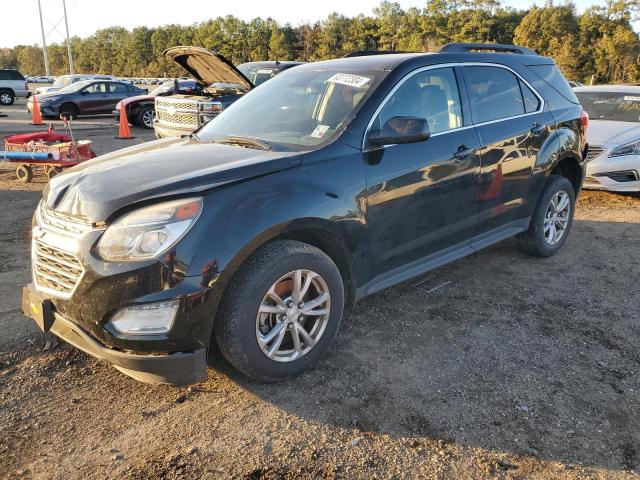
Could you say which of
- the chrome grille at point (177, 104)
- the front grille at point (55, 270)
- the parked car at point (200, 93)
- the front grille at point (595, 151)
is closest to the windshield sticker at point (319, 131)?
the front grille at point (55, 270)

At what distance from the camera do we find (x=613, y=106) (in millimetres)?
8609

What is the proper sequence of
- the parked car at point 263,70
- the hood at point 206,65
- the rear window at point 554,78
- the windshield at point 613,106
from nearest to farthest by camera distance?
the rear window at point 554,78, the windshield at point 613,106, the hood at point 206,65, the parked car at point 263,70

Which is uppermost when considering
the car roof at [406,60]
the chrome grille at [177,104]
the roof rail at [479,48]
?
the roof rail at [479,48]

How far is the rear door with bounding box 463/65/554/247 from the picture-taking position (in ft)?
13.5

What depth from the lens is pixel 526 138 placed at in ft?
14.7

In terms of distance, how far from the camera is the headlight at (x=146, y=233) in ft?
8.30

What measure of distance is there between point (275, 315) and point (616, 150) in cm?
646

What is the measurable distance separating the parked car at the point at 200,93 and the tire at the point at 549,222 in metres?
5.86

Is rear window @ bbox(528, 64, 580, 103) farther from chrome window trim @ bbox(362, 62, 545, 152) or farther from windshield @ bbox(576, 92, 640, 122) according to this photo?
windshield @ bbox(576, 92, 640, 122)

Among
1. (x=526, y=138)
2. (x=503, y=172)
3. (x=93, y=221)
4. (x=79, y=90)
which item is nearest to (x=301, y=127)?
(x=93, y=221)

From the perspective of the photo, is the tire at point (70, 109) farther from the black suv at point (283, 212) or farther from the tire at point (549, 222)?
the tire at point (549, 222)

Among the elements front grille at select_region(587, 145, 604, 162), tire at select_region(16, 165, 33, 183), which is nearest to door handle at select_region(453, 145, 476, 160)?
front grille at select_region(587, 145, 604, 162)

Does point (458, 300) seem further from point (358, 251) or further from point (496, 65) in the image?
point (496, 65)

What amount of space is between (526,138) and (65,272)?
12.0 ft
